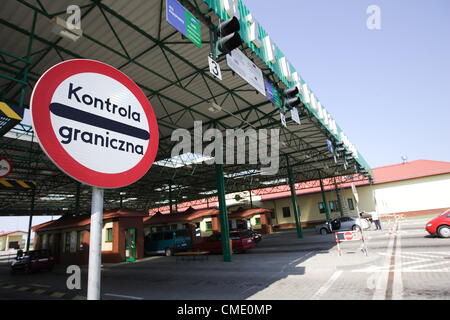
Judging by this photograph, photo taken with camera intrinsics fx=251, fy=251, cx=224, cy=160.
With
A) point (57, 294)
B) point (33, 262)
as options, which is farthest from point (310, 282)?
point (33, 262)

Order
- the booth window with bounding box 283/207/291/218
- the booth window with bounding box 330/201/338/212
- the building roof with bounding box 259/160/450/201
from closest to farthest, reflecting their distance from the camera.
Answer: the building roof with bounding box 259/160/450/201 → the booth window with bounding box 330/201/338/212 → the booth window with bounding box 283/207/291/218

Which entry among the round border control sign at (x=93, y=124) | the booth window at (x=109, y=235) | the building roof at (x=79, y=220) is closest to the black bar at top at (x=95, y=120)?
the round border control sign at (x=93, y=124)

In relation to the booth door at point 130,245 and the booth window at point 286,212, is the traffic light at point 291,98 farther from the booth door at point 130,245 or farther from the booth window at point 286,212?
the booth window at point 286,212

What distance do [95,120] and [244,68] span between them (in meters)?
7.09

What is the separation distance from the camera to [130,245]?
20.4m

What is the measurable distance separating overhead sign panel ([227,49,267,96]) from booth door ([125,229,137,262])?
16570mm

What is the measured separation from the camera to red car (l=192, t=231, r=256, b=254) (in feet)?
58.2

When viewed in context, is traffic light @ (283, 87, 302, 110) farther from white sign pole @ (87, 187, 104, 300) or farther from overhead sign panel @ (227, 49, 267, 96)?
white sign pole @ (87, 187, 104, 300)

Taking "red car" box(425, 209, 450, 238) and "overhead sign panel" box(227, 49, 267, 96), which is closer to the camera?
"overhead sign panel" box(227, 49, 267, 96)

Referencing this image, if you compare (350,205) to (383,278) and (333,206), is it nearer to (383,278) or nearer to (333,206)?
(333,206)

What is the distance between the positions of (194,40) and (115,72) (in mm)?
5504

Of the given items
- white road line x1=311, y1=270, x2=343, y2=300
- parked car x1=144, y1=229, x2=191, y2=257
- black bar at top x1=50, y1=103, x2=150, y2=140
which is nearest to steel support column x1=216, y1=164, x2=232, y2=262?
white road line x1=311, y1=270, x2=343, y2=300
